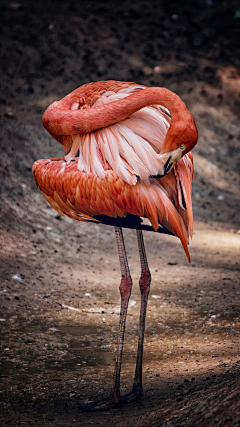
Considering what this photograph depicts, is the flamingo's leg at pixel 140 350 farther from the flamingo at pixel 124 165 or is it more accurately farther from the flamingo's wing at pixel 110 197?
the flamingo's wing at pixel 110 197

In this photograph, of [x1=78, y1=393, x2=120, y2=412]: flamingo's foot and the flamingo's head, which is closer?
the flamingo's head

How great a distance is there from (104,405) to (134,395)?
0.20 metres

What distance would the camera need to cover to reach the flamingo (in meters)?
2.37

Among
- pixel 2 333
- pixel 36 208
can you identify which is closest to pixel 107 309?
pixel 2 333

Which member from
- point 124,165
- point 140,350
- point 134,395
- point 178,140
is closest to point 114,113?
point 124,165

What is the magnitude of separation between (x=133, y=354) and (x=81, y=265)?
188 cm

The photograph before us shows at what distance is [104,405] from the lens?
2.57m

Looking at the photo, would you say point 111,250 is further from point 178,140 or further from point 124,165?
point 178,140

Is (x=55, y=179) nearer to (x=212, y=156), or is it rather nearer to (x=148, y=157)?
(x=148, y=157)

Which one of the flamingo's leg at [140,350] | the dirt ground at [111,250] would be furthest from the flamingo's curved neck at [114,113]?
the dirt ground at [111,250]

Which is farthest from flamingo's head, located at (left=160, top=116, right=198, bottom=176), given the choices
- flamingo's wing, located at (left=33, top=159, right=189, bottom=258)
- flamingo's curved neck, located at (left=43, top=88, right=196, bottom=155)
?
flamingo's wing, located at (left=33, top=159, right=189, bottom=258)

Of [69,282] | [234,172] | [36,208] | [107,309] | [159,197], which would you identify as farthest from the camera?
[234,172]

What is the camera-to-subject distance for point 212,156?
826 cm

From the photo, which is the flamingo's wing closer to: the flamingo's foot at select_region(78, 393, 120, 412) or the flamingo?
the flamingo
